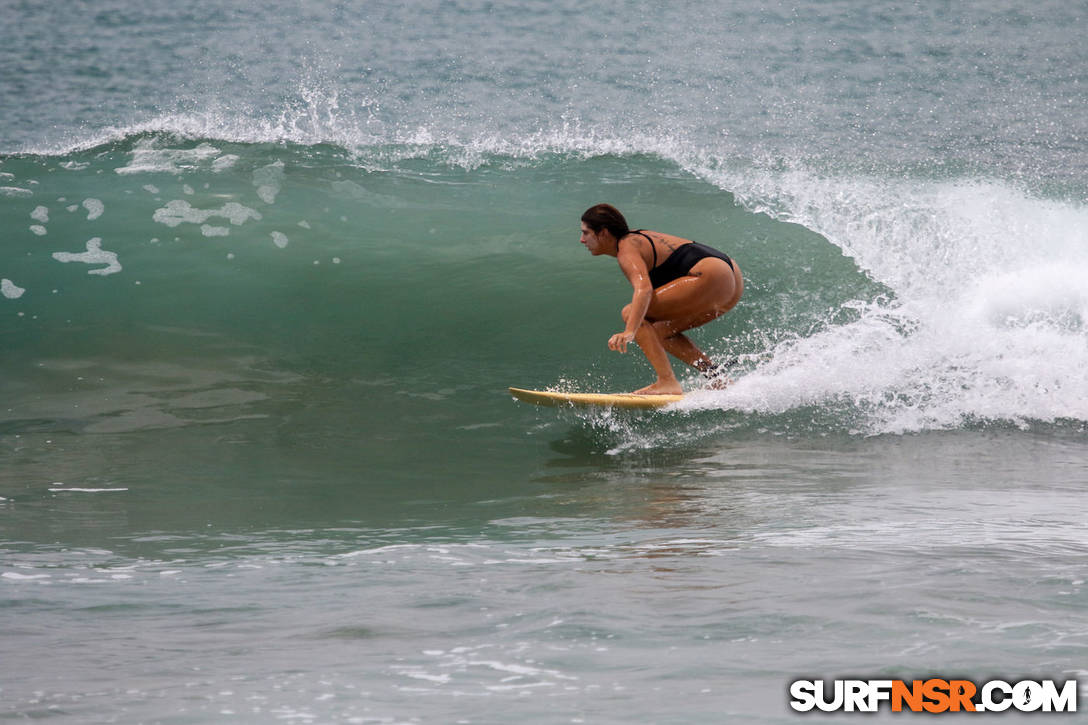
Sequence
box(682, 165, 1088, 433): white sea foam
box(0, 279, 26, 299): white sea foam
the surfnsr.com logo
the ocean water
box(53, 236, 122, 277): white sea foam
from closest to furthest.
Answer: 1. the surfnsr.com logo
2. the ocean water
3. box(682, 165, 1088, 433): white sea foam
4. box(0, 279, 26, 299): white sea foam
5. box(53, 236, 122, 277): white sea foam

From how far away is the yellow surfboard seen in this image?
18.6ft

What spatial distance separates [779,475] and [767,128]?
2268 centimetres

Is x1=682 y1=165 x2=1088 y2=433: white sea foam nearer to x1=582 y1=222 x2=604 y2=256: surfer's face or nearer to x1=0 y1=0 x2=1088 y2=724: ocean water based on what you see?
x1=0 y1=0 x2=1088 y2=724: ocean water

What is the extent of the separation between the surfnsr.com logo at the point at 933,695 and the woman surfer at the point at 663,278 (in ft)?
11.5

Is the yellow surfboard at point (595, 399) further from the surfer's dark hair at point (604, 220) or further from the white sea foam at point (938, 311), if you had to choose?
the surfer's dark hair at point (604, 220)

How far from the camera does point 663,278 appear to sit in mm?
5746

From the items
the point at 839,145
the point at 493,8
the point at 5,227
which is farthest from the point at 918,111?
the point at 5,227

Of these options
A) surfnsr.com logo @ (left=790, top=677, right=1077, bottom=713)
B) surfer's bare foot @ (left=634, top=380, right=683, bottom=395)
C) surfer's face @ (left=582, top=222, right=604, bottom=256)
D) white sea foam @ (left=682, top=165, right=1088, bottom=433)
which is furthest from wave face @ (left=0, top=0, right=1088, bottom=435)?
surfnsr.com logo @ (left=790, top=677, right=1077, bottom=713)

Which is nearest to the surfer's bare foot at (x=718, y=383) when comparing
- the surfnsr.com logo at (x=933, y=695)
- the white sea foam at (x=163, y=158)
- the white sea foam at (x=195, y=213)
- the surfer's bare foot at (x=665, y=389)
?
the surfer's bare foot at (x=665, y=389)

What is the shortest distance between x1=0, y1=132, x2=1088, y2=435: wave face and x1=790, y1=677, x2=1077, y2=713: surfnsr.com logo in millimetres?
3639

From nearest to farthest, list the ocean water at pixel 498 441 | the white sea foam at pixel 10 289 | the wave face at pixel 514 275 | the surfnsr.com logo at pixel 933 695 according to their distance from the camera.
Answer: the surfnsr.com logo at pixel 933 695 → the ocean water at pixel 498 441 → the wave face at pixel 514 275 → the white sea foam at pixel 10 289

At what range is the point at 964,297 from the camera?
8.01 m

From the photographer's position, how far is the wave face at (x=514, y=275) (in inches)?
249

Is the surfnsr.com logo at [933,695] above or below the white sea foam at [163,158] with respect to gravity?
below
